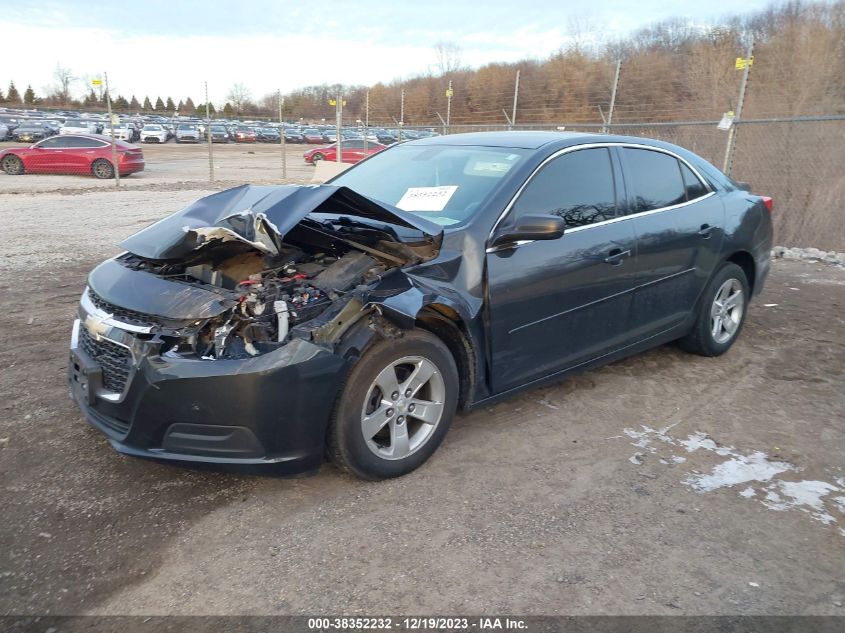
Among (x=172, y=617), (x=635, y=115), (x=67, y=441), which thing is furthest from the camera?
(x=635, y=115)

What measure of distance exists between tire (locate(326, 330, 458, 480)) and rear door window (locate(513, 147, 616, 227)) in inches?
40.3

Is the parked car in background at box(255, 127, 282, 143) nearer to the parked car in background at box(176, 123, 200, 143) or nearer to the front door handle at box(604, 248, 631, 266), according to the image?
the parked car in background at box(176, 123, 200, 143)

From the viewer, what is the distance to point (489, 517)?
3.01 metres

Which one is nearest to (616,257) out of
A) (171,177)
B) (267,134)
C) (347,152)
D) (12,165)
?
(171,177)

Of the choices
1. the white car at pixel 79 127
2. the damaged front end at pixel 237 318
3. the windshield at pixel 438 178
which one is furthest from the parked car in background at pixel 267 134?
the damaged front end at pixel 237 318

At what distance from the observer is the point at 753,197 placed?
5.37 m

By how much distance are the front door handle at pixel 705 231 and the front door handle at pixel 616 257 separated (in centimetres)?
92

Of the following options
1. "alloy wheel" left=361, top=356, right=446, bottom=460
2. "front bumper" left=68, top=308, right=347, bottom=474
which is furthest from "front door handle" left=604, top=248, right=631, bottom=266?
"front bumper" left=68, top=308, right=347, bottom=474

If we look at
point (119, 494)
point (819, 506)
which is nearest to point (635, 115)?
point (819, 506)

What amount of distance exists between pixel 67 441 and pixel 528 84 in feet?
68.2

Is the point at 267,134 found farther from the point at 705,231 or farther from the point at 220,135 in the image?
the point at 705,231

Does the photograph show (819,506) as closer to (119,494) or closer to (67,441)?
(119,494)

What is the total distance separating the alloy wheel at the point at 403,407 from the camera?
3121 millimetres

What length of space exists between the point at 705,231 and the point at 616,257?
43.8 inches
